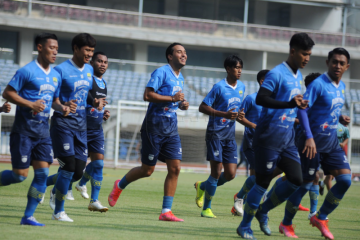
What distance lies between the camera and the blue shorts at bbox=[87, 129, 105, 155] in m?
7.57

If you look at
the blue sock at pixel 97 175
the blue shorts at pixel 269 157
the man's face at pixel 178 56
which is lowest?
the blue sock at pixel 97 175

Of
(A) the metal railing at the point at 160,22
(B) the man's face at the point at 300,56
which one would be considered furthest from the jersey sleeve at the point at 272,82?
(A) the metal railing at the point at 160,22

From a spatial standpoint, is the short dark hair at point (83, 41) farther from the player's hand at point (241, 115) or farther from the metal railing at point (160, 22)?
the metal railing at point (160, 22)

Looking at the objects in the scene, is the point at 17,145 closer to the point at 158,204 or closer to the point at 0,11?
the point at 158,204

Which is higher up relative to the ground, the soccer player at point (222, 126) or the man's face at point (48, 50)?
the man's face at point (48, 50)

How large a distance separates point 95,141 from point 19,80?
2456 mm

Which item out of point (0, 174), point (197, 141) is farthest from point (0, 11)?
point (0, 174)

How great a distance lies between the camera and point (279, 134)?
5375 millimetres

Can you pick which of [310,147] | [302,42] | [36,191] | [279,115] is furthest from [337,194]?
[36,191]

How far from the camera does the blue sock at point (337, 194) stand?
227 inches

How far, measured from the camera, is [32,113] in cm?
544

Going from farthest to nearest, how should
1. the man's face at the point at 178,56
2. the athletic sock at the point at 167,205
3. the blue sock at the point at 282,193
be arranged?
the man's face at the point at 178,56 → the athletic sock at the point at 167,205 → the blue sock at the point at 282,193

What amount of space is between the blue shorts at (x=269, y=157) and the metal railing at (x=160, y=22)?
82.6ft

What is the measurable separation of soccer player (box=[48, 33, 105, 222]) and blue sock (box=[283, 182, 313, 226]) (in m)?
2.57
